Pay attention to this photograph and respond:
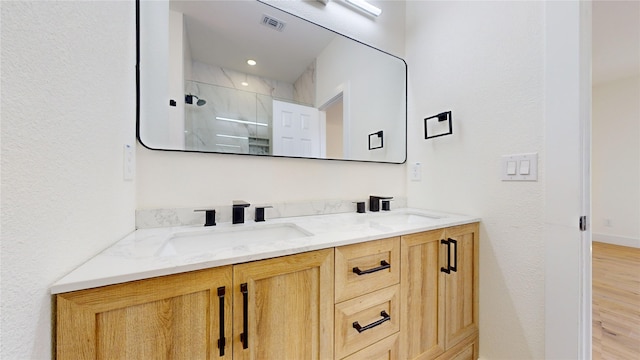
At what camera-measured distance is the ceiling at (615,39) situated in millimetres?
2076

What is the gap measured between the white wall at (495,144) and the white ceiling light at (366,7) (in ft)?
1.21

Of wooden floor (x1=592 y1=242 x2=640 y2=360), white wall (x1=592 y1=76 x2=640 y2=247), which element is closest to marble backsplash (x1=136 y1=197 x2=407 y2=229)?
wooden floor (x1=592 y1=242 x2=640 y2=360)

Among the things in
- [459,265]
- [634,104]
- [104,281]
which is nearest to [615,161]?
[634,104]

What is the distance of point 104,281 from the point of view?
51 centimetres

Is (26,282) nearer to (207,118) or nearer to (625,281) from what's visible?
(207,118)

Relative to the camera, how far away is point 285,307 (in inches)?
28.4

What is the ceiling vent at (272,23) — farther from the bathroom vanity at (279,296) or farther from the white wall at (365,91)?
the bathroom vanity at (279,296)

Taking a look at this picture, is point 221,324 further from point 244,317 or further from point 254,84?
point 254,84

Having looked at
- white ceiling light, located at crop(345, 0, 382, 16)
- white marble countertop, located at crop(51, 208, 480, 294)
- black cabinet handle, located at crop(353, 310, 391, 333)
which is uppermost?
white ceiling light, located at crop(345, 0, 382, 16)

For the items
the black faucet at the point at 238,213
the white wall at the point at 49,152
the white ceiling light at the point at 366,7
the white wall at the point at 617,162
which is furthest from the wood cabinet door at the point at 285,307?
the white wall at the point at 617,162

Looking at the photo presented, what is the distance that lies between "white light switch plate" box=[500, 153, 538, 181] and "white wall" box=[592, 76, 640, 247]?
13.6 ft

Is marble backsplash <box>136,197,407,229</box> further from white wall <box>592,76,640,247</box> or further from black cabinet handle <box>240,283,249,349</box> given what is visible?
white wall <box>592,76,640,247</box>

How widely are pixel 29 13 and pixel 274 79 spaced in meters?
0.96

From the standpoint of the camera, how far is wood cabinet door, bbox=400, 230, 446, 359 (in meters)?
0.99
